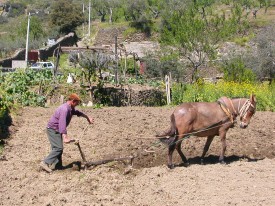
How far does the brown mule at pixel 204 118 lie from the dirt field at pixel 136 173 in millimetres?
473

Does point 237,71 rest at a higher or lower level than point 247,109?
higher

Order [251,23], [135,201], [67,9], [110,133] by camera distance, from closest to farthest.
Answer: [135,201]
[110,133]
[251,23]
[67,9]

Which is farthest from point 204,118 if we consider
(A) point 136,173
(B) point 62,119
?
(B) point 62,119

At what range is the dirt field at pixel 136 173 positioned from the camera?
29.3 feet

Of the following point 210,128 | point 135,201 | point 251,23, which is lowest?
Answer: point 135,201

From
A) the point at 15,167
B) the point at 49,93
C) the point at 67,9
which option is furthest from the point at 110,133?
the point at 67,9

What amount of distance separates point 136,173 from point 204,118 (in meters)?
1.78

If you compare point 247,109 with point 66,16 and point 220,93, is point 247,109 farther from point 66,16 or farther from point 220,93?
point 66,16

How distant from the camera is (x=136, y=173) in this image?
10.6 metres

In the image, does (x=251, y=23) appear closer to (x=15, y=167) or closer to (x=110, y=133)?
(x=110, y=133)

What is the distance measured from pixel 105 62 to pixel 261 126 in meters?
9.12

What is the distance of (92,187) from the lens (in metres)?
9.64

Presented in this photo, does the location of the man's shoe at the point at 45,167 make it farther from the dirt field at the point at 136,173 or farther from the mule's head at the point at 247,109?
the mule's head at the point at 247,109

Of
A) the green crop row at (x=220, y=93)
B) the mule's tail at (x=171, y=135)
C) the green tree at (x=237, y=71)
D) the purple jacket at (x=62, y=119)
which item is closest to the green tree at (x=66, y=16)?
the green tree at (x=237, y=71)
